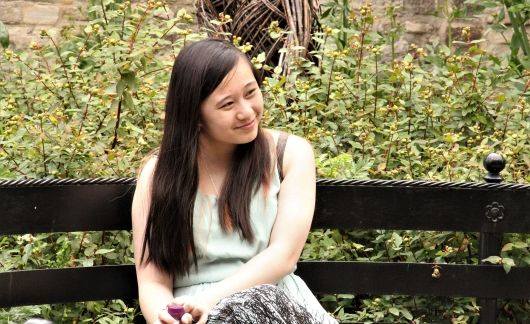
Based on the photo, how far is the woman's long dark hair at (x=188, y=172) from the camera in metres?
3.34

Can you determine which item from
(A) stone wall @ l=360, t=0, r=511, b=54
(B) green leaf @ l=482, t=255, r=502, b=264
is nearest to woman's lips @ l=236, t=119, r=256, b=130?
(B) green leaf @ l=482, t=255, r=502, b=264

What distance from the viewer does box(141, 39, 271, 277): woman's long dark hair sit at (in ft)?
11.0

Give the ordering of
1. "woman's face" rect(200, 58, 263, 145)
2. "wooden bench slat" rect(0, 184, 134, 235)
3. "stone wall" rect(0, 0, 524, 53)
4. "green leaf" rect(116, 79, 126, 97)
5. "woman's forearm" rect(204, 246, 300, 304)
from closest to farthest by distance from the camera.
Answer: "woman's forearm" rect(204, 246, 300, 304)
"woman's face" rect(200, 58, 263, 145)
"wooden bench slat" rect(0, 184, 134, 235)
"green leaf" rect(116, 79, 126, 97)
"stone wall" rect(0, 0, 524, 53)

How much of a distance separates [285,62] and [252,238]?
2.23 metres

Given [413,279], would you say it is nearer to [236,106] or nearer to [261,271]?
[261,271]

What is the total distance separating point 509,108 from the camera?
520 cm

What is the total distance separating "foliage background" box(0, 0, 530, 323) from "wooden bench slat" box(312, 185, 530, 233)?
17cm

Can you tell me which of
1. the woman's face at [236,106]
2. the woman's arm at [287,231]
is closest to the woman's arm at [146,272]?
the woman's arm at [287,231]

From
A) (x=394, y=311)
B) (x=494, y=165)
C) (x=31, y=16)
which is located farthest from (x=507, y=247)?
(x=31, y=16)

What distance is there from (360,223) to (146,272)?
0.83 m

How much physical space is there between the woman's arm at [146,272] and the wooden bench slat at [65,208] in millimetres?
228

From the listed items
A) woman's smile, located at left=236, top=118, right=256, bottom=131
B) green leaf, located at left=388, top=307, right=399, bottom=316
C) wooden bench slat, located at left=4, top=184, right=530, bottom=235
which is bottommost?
green leaf, located at left=388, top=307, right=399, bottom=316

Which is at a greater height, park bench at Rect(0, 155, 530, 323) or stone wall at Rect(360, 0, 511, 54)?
park bench at Rect(0, 155, 530, 323)

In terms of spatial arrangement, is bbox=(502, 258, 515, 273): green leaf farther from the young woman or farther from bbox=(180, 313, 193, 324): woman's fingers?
bbox=(180, 313, 193, 324): woman's fingers
